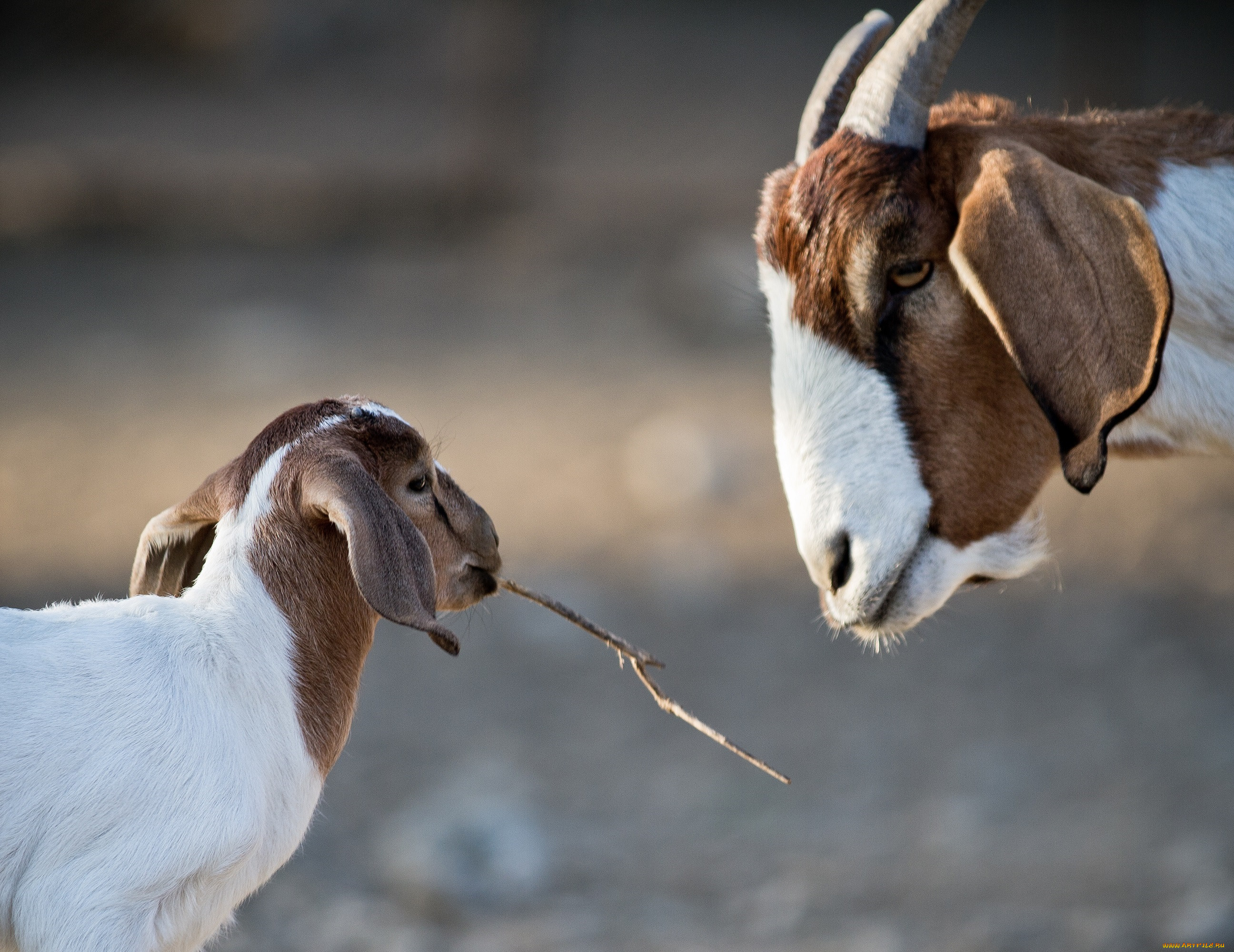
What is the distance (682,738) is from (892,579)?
259 cm

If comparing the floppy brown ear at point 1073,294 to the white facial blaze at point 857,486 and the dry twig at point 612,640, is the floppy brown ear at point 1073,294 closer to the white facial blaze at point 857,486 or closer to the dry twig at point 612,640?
the white facial blaze at point 857,486

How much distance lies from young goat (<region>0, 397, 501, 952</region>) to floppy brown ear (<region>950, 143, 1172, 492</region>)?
947 millimetres

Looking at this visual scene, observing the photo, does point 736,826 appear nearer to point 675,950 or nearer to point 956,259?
point 675,950

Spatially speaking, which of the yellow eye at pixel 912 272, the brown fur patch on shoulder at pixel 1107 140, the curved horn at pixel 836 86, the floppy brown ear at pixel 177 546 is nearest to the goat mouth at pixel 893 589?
the yellow eye at pixel 912 272

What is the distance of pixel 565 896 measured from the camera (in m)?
3.85

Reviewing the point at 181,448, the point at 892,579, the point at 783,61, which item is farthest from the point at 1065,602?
the point at 783,61

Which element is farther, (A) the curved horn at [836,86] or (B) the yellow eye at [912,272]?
(A) the curved horn at [836,86]

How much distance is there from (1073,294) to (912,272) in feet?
1.04

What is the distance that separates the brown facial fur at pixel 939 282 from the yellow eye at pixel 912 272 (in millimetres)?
11

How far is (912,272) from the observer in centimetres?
225

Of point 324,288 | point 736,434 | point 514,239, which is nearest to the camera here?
point 736,434

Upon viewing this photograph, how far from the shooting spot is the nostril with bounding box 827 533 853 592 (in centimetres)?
232

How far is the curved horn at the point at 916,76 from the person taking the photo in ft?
7.50

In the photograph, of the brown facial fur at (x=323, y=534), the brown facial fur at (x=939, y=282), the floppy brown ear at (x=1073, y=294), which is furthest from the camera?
the brown facial fur at (x=939, y=282)
